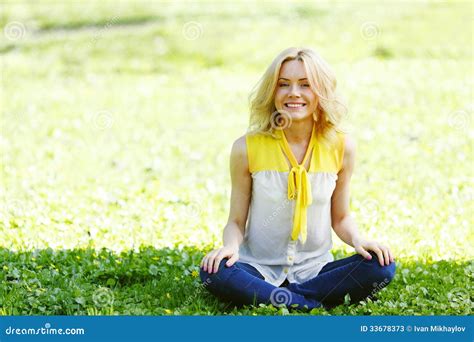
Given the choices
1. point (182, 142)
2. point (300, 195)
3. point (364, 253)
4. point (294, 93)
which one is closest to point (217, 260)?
point (300, 195)

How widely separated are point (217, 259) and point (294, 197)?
0.61m

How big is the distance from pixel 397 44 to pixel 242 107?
523cm

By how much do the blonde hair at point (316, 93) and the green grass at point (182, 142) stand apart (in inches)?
41.8

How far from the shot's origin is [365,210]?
25.0 feet

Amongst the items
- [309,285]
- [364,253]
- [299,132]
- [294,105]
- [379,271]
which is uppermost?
[294,105]

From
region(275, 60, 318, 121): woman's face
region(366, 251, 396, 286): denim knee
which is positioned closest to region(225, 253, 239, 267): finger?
region(366, 251, 396, 286): denim knee

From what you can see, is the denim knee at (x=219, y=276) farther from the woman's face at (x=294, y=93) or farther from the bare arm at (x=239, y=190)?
the woman's face at (x=294, y=93)

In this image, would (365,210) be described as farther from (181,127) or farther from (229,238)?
(181,127)

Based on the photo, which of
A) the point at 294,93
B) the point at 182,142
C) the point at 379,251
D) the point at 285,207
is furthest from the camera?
the point at 182,142

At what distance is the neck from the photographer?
208 inches

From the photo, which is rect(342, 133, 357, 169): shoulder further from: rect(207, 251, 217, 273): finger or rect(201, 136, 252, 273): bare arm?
rect(207, 251, 217, 273): finger

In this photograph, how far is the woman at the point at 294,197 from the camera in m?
5.05

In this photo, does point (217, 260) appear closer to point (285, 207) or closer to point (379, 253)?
point (285, 207)

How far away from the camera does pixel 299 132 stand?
5309 mm
